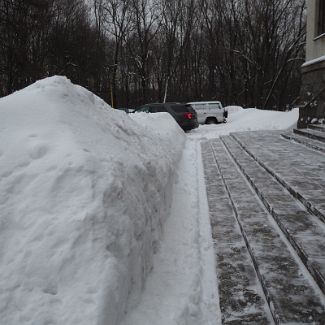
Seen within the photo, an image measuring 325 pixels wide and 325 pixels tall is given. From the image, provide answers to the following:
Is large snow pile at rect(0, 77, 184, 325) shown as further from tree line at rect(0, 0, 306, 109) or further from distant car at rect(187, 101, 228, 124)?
tree line at rect(0, 0, 306, 109)

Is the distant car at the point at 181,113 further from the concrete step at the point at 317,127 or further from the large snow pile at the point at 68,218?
the large snow pile at the point at 68,218

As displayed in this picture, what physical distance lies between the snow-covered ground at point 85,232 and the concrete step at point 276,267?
445mm

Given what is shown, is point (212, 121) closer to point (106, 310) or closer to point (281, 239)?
point (281, 239)

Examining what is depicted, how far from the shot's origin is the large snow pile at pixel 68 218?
88.0 inches

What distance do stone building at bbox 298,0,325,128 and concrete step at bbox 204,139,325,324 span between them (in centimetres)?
612

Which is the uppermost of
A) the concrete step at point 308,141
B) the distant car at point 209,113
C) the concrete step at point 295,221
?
the distant car at point 209,113

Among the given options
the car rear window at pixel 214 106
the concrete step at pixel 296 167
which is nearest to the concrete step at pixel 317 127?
the concrete step at pixel 296 167

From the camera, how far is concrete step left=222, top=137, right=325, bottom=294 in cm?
320

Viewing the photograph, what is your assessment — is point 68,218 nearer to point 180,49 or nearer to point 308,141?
point 308,141

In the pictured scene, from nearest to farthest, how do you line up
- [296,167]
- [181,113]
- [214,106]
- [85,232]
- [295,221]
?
1. [85,232]
2. [295,221]
3. [296,167]
4. [181,113]
5. [214,106]

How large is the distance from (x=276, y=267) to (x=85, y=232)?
1830 mm

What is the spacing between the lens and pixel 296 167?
6.38 metres

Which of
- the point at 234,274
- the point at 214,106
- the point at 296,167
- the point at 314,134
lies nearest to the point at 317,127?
the point at 314,134

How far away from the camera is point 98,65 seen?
35.2 metres
